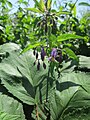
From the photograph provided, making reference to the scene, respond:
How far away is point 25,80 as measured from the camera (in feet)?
5.48

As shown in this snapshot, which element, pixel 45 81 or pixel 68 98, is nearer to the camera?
pixel 68 98

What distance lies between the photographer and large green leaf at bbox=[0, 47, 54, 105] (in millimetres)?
1622

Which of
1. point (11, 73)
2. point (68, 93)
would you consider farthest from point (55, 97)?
point (11, 73)

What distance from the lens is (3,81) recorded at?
5.31ft

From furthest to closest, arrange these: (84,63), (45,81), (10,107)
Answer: (84,63), (45,81), (10,107)

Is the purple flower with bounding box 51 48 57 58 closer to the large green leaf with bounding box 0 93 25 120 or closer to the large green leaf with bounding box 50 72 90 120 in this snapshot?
the large green leaf with bounding box 50 72 90 120

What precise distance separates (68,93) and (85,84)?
9 centimetres

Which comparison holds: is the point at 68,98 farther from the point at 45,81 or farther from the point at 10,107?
the point at 10,107

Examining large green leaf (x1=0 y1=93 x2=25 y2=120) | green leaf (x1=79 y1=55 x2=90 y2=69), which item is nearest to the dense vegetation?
large green leaf (x1=0 y1=93 x2=25 y2=120)

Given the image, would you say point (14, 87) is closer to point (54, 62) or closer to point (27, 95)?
point (27, 95)

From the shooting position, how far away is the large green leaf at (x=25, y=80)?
5.32ft

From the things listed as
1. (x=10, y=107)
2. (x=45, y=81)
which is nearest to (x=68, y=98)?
(x=45, y=81)

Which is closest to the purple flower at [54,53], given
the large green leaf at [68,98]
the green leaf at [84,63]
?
the large green leaf at [68,98]

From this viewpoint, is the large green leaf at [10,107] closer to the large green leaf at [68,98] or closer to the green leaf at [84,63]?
the large green leaf at [68,98]
